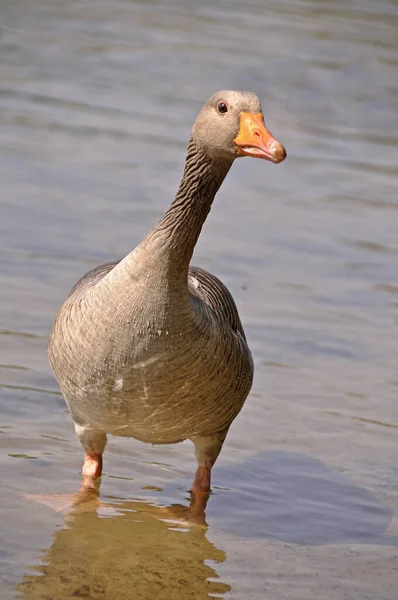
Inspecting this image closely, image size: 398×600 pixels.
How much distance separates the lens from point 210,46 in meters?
15.7

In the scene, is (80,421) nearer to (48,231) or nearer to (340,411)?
(340,411)

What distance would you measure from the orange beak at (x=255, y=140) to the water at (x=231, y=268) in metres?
2.00

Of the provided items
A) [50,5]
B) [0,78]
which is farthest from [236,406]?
[50,5]

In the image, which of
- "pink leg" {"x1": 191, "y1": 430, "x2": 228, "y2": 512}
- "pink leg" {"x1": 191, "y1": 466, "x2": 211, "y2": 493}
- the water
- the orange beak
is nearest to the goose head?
the orange beak

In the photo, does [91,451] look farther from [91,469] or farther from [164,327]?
[164,327]

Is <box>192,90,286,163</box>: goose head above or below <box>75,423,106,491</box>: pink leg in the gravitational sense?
above

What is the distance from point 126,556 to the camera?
5746mm

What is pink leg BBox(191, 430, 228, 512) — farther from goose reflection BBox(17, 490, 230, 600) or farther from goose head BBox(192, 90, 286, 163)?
goose head BBox(192, 90, 286, 163)

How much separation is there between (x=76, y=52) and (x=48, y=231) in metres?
5.64

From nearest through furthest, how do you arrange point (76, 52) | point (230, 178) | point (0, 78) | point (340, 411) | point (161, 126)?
point (340, 411) → point (230, 178) → point (161, 126) → point (0, 78) → point (76, 52)

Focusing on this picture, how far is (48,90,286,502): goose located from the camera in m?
5.56

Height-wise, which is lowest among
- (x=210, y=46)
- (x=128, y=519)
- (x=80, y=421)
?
(x=128, y=519)

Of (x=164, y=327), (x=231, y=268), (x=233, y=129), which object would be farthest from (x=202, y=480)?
(x=231, y=268)

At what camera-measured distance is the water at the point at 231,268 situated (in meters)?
5.95
